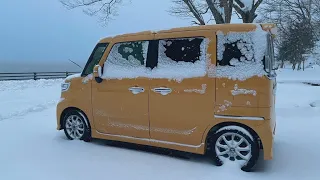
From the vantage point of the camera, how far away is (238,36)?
420 centimetres

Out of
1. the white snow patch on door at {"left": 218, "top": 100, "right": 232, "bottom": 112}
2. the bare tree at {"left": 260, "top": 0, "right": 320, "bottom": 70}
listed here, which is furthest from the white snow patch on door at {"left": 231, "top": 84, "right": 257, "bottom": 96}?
the bare tree at {"left": 260, "top": 0, "right": 320, "bottom": 70}

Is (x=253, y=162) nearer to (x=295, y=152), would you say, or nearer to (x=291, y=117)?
(x=295, y=152)

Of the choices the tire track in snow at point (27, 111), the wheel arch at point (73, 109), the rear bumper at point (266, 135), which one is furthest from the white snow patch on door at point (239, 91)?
the tire track in snow at point (27, 111)

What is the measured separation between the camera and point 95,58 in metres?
5.33

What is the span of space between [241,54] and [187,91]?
0.90 meters

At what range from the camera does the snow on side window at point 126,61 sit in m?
4.88

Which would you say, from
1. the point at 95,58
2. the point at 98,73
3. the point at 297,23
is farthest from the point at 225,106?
the point at 297,23

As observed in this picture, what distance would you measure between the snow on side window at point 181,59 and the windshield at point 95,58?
1.09 metres

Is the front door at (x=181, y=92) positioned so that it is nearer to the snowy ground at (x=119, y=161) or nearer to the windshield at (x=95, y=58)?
the snowy ground at (x=119, y=161)

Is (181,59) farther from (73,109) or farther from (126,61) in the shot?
(73,109)

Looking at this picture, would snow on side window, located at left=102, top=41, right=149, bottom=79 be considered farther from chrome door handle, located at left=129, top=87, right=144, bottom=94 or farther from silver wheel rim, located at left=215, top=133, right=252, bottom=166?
silver wheel rim, located at left=215, top=133, right=252, bottom=166

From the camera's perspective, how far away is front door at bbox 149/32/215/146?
4.38 m

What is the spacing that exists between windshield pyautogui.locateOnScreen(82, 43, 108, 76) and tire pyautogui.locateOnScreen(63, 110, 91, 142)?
77 centimetres

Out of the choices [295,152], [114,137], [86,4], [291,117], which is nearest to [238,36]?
[295,152]
